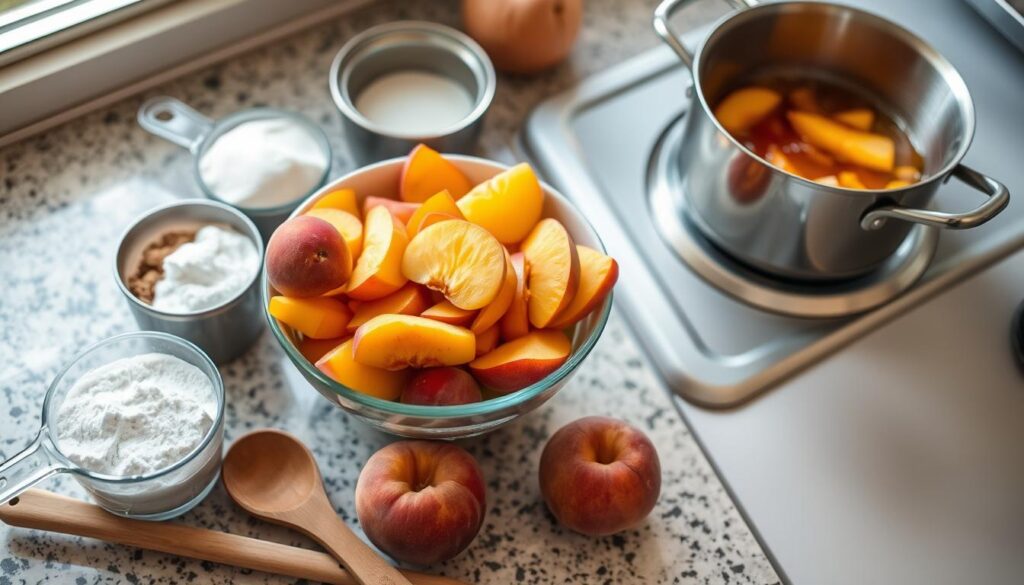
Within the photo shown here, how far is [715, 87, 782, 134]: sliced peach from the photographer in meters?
0.91

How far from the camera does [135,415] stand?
68cm

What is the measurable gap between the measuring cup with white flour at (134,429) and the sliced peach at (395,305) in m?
0.12

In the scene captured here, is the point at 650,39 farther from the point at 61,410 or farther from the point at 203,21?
the point at 61,410

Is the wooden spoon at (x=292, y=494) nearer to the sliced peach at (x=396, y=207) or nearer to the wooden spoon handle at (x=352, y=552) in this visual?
the wooden spoon handle at (x=352, y=552)

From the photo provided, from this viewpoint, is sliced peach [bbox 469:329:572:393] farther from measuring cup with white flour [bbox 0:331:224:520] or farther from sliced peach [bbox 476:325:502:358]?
measuring cup with white flour [bbox 0:331:224:520]

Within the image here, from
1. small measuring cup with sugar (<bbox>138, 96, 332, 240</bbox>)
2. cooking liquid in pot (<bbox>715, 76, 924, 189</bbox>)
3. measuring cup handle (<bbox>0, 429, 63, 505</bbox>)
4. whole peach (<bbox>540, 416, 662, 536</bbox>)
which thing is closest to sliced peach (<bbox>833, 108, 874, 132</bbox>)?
cooking liquid in pot (<bbox>715, 76, 924, 189</bbox>)

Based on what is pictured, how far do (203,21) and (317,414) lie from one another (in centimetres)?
44

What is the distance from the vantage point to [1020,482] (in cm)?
79

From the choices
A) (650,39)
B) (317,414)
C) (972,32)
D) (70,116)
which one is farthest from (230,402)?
(972,32)

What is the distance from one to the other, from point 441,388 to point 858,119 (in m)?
0.53

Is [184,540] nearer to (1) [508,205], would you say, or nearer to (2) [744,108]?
(1) [508,205]

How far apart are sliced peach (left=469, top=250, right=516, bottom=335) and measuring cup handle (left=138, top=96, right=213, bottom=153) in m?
0.37

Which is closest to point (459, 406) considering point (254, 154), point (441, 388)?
point (441, 388)

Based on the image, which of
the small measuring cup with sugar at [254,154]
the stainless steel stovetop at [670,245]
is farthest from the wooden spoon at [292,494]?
the stainless steel stovetop at [670,245]
